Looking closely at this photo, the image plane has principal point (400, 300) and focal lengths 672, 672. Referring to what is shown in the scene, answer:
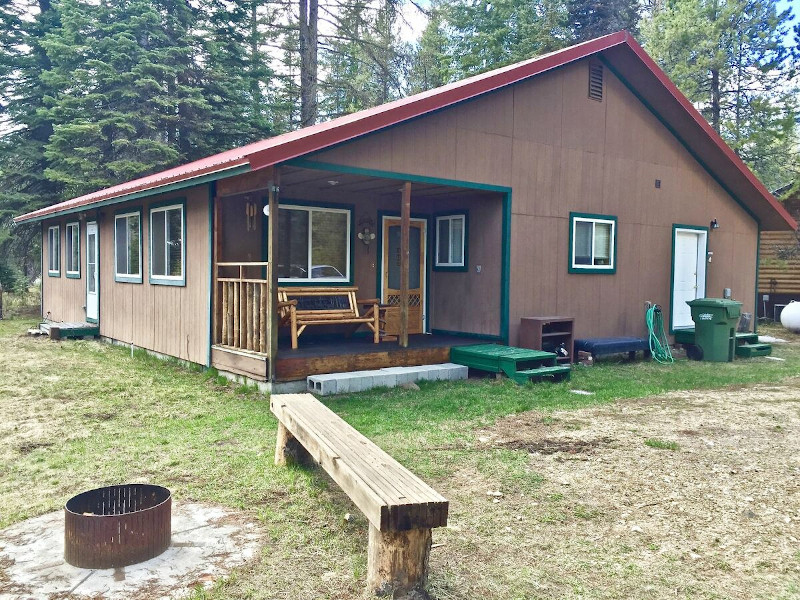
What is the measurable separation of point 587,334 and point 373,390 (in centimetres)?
423

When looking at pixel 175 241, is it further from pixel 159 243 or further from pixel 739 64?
pixel 739 64

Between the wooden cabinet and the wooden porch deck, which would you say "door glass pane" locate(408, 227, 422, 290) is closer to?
the wooden porch deck

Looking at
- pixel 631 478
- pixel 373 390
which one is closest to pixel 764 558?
pixel 631 478

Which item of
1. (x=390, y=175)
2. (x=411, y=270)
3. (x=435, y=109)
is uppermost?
(x=435, y=109)

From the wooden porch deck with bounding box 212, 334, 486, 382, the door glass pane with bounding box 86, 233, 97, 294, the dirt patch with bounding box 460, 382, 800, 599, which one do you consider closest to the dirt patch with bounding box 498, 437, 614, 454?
the dirt patch with bounding box 460, 382, 800, 599

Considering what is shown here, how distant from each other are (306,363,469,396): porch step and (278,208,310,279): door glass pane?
2.29m

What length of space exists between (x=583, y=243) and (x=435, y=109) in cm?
344

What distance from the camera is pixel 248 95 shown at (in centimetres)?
2261

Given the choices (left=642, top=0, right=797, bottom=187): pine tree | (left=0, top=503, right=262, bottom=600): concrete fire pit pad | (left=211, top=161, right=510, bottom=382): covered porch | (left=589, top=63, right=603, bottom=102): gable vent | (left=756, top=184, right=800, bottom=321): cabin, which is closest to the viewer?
(left=0, top=503, right=262, bottom=600): concrete fire pit pad

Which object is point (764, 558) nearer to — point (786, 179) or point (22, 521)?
point (22, 521)

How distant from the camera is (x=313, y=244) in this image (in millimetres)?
9391

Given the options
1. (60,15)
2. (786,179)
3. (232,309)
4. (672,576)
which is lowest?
(672,576)

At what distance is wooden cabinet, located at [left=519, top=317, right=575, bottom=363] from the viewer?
8766mm

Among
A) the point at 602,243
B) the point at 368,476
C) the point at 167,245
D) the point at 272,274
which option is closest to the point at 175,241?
the point at 167,245
